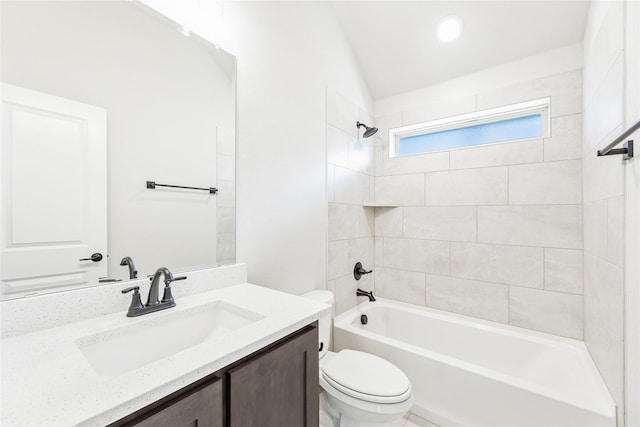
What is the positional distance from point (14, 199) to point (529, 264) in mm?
2770

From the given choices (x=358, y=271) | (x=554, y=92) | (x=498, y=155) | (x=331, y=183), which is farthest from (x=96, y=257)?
(x=554, y=92)

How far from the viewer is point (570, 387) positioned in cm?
151

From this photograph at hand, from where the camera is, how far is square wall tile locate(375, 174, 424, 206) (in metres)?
2.46

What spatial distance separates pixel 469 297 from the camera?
7.25ft

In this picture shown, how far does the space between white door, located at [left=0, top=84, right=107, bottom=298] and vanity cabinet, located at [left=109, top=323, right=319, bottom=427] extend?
0.64 meters

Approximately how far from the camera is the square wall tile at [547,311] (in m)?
1.84

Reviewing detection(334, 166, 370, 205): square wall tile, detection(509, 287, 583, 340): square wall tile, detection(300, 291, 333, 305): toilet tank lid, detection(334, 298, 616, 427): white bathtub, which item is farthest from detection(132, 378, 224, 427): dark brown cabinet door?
detection(509, 287, 583, 340): square wall tile

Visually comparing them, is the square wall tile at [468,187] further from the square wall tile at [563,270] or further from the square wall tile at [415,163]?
the square wall tile at [563,270]

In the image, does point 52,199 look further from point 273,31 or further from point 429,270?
point 429,270

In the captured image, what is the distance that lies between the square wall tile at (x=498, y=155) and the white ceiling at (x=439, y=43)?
655 mm

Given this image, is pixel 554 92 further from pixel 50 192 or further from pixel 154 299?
pixel 50 192

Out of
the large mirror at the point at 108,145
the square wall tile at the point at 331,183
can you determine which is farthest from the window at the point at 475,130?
the large mirror at the point at 108,145

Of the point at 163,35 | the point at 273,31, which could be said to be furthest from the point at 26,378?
the point at 273,31

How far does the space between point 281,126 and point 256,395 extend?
141 centimetres
